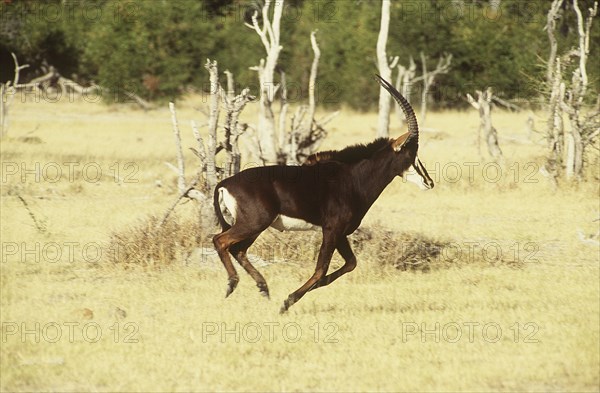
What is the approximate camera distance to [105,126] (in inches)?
1245

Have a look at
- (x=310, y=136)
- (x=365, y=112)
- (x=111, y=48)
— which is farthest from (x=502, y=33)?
(x=310, y=136)

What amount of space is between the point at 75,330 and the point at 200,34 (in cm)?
3600

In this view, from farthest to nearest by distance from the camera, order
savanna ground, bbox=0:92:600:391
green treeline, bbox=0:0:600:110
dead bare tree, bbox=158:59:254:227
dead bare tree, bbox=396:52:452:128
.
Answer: green treeline, bbox=0:0:600:110
dead bare tree, bbox=396:52:452:128
dead bare tree, bbox=158:59:254:227
savanna ground, bbox=0:92:600:391

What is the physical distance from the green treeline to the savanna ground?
72.9 feet

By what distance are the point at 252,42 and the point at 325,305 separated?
3567cm

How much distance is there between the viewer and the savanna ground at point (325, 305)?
23.4 feet

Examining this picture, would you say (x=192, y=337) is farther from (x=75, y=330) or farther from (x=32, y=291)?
(x=32, y=291)

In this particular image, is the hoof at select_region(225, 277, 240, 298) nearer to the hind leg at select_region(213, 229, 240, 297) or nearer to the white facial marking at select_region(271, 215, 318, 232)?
the hind leg at select_region(213, 229, 240, 297)

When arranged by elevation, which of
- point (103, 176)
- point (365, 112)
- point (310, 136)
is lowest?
point (365, 112)

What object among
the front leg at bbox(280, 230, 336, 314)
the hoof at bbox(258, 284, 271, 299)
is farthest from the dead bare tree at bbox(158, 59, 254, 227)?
the front leg at bbox(280, 230, 336, 314)

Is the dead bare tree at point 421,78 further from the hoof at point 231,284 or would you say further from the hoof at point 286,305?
the hoof at point 286,305

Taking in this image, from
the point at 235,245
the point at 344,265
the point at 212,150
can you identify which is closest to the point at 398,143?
the point at 344,265

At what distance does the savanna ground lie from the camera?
23.4ft

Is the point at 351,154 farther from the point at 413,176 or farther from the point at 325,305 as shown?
the point at 325,305
